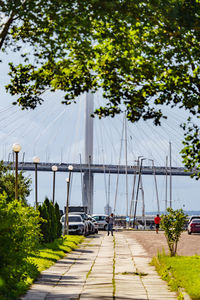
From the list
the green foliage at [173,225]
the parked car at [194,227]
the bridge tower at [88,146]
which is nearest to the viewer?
the green foliage at [173,225]

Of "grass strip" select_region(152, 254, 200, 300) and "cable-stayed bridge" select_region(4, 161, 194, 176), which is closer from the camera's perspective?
"grass strip" select_region(152, 254, 200, 300)

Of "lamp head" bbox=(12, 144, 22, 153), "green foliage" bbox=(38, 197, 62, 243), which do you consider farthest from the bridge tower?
"lamp head" bbox=(12, 144, 22, 153)

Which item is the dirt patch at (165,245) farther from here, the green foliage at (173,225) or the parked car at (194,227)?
the parked car at (194,227)

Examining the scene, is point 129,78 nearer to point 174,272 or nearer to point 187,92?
point 187,92

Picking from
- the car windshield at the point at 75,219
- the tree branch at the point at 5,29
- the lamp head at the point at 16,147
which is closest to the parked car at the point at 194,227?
the car windshield at the point at 75,219

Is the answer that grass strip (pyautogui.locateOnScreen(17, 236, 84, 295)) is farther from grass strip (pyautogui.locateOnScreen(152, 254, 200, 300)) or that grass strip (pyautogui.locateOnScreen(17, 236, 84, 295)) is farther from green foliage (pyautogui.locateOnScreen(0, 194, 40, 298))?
grass strip (pyautogui.locateOnScreen(152, 254, 200, 300))

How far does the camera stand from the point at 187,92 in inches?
373

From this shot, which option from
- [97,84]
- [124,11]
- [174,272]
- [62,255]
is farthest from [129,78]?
[62,255]

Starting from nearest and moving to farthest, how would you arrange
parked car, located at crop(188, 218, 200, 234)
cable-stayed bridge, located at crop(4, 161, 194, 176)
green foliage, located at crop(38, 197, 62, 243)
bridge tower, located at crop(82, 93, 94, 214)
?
1. green foliage, located at crop(38, 197, 62, 243)
2. parked car, located at crop(188, 218, 200, 234)
3. bridge tower, located at crop(82, 93, 94, 214)
4. cable-stayed bridge, located at crop(4, 161, 194, 176)

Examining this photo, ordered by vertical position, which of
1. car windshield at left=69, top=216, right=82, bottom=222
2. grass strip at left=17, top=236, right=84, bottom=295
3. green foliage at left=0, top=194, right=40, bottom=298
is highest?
car windshield at left=69, top=216, right=82, bottom=222

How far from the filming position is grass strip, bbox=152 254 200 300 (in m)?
10.2

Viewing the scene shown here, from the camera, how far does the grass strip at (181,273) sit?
10.2 meters

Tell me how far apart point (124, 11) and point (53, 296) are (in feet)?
16.6

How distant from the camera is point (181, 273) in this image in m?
12.4
